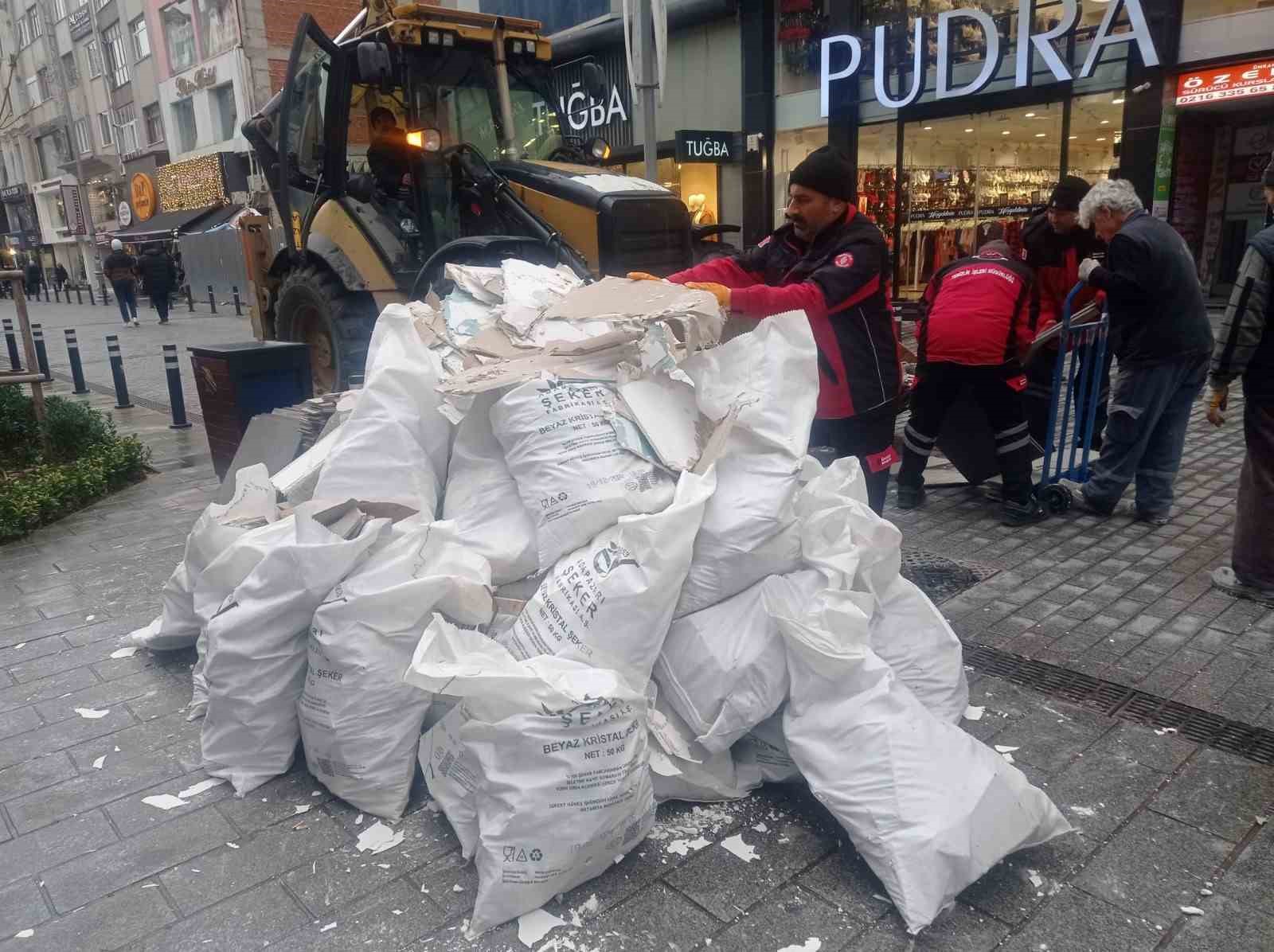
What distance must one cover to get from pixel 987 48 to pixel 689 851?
1299 cm

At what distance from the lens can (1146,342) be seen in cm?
455

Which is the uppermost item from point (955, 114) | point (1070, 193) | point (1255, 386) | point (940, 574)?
point (955, 114)

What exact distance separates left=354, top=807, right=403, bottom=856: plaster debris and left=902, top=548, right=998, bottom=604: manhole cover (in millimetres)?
2417

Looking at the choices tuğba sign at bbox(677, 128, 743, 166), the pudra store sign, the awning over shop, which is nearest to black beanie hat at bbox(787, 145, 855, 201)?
the pudra store sign

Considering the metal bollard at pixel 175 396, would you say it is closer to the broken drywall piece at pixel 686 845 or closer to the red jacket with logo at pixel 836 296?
the red jacket with logo at pixel 836 296

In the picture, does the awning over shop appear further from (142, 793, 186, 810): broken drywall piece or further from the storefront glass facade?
(142, 793, 186, 810): broken drywall piece

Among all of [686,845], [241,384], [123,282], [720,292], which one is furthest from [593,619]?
[123,282]

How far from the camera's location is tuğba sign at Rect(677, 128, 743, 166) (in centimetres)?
1422

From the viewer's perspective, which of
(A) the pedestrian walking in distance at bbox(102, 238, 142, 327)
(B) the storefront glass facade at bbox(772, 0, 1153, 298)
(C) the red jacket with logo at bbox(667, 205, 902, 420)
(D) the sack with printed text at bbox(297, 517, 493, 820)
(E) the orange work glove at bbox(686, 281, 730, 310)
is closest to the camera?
(D) the sack with printed text at bbox(297, 517, 493, 820)

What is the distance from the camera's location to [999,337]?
184 inches

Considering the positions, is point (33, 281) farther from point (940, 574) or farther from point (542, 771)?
point (542, 771)

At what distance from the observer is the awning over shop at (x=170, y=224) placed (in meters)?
29.4

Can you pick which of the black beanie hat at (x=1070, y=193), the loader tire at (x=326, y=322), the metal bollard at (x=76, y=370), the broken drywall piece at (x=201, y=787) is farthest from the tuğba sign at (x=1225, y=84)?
the metal bollard at (x=76, y=370)

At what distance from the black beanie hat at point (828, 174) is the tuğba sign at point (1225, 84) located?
1036cm
